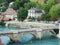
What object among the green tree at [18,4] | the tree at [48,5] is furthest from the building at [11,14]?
the tree at [48,5]

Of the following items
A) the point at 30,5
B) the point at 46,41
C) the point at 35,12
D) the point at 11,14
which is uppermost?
the point at 30,5

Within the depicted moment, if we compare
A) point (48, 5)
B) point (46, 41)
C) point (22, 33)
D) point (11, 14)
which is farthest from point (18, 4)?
point (46, 41)

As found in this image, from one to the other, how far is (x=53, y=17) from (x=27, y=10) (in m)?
11.8

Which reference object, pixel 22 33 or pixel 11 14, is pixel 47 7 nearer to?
pixel 11 14

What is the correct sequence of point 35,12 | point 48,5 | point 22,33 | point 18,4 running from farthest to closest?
1. point 18,4
2. point 48,5
3. point 35,12
4. point 22,33

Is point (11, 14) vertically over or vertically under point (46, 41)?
over

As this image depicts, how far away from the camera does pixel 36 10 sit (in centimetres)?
7162

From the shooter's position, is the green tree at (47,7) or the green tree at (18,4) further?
the green tree at (18,4)

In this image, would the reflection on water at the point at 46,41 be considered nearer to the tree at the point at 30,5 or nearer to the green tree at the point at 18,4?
the tree at the point at 30,5

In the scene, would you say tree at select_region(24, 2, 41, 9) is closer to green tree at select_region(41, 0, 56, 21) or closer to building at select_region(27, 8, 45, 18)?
green tree at select_region(41, 0, 56, 21)

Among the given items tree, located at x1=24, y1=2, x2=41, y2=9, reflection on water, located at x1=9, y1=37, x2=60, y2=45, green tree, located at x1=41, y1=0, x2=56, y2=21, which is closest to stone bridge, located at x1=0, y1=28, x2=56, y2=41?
reflection on water, located at x1=9, y1=37, x2=60, y2=45

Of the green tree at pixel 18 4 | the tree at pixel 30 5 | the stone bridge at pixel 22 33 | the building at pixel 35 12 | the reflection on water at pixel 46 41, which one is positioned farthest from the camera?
the green tree at pixel 18 4

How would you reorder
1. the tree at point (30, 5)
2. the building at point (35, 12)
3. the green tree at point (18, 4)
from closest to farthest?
the building at point (35, 12) < the tree at point (30, 5) < the green tree at point (18, 4)

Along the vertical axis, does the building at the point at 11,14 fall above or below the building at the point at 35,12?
below
